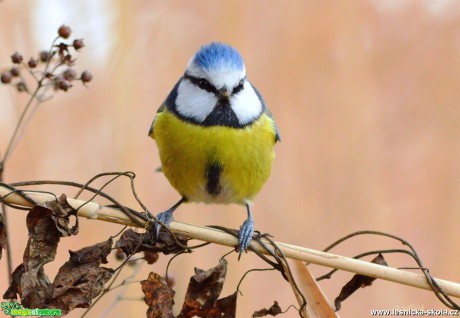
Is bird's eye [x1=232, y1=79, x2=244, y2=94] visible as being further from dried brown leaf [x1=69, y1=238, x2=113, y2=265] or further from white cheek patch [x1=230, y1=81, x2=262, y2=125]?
dried brown leaf [x1=69, y1=238, x2=113, y2=265]

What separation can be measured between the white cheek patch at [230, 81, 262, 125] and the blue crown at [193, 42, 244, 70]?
64 millimetres

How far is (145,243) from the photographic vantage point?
903 millimetres

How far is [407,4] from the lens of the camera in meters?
2.04

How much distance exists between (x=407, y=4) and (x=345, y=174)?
1.81ft

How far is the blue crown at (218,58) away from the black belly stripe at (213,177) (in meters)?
0.20

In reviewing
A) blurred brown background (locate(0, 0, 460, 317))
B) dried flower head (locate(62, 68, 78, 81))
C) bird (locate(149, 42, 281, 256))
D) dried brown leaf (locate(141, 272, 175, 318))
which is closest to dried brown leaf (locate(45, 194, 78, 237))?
dried brown leaf (locate(141, 272, 175, 318))

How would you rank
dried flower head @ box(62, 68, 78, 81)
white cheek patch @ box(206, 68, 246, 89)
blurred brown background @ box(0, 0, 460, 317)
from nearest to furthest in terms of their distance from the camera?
dried flower head @ box(62, 68, 78, 81), white cheek patch @ box(206, 68, 246, 89), blurred brown background @ box(0, 0, 460, 317)

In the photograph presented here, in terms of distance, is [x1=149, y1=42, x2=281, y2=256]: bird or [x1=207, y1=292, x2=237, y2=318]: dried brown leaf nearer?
[x1=207, y1=292, x2=237, y2=318]: dried brown leaf

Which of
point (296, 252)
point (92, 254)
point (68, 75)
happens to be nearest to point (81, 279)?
point (92, 254)

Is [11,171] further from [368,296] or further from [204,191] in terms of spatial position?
[368,296]

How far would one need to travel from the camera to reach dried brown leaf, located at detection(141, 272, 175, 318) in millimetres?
878

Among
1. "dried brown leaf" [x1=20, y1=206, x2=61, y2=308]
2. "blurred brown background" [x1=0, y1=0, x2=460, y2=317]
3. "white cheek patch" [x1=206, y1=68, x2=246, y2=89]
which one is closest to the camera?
"dried brown leaf" [x1=20, y1=206, x2=61, y2=308]

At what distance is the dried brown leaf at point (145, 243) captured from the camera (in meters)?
0.89

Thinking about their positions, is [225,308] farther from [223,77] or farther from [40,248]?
[223,77]
